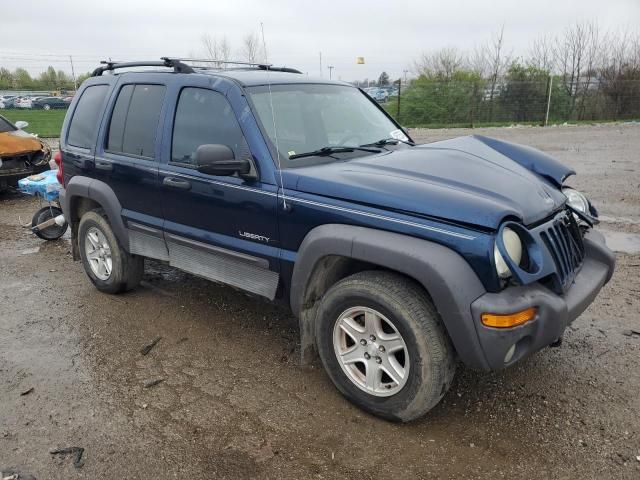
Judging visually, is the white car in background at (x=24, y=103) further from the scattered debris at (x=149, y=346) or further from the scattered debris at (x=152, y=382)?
the scattered debris at (x=152, y=382)

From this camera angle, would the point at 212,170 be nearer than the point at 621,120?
Yes

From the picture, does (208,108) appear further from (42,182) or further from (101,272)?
(42,182)

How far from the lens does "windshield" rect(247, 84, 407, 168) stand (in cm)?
366

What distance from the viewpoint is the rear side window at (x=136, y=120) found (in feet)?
14.1

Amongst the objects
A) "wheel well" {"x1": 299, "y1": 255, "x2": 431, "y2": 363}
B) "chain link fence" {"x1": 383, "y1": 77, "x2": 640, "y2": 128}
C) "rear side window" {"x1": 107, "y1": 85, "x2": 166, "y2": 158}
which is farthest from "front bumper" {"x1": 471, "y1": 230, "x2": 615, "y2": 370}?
"chain link fence" {"x1": 383, "y1": 77, "x2": 640, "y2": 128}

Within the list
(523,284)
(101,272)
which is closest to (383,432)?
(523,284)

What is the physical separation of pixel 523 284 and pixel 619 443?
1090 mm

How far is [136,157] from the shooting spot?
439cm

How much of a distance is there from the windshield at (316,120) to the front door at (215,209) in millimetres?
243

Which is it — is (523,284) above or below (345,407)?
above

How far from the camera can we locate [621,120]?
23812 mm

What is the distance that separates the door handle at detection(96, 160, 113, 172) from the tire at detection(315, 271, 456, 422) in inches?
96.6

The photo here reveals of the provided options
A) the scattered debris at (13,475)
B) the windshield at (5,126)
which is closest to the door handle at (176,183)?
the scattered debris at (13,475)

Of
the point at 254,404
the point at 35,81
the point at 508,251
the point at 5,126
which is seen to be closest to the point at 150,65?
the point at 254,404
